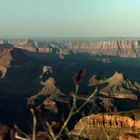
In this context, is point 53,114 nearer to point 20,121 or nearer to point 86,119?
point 20,121

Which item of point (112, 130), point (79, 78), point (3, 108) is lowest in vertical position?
point (3, 108)

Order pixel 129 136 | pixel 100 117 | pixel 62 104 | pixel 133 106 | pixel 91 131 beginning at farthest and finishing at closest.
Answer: pixel 133 106, pixel 62 104, pixel 100 117, pixel 91 131, pixel 129 136

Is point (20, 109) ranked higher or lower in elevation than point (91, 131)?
lower

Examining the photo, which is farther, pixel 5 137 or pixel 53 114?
pixel 53 114

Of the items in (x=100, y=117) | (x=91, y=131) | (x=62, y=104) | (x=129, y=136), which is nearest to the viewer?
(x=129, y=136)

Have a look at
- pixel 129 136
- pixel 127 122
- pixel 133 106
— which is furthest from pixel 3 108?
pixel 129 136

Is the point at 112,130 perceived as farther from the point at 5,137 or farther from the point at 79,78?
the point at 79,78
